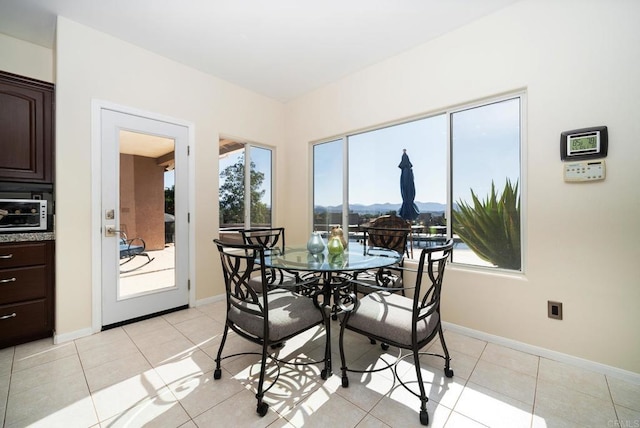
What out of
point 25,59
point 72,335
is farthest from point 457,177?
point 25,59

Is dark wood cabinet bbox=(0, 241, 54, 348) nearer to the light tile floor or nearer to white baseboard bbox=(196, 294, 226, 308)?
the light tile floor

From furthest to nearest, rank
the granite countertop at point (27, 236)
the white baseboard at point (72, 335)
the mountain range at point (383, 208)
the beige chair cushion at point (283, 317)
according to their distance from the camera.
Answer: the mountain range at point (383, 208) < the white baseboard at point (72, 335) < the granite countertop at point (27, 236) < the beige chair cushion at point (283, 317)

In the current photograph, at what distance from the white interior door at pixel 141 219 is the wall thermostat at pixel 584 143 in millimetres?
3571

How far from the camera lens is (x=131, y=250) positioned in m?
2.67

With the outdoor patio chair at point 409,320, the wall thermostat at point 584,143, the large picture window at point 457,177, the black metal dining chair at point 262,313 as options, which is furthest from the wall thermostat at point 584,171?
the black metal dining chair at point 262,313

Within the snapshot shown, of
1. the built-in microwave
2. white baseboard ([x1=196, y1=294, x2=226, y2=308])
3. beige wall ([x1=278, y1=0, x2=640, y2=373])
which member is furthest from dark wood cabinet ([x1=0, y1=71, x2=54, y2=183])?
beige wall ([x1=278, y1=0, x2=640, y2=373])

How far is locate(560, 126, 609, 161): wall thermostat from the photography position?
5.97ft

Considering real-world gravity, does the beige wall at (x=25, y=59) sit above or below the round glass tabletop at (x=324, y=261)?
above

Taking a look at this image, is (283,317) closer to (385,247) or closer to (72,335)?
(385,247)

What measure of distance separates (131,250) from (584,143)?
3995 mm

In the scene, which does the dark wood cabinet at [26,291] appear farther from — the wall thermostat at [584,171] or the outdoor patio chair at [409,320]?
the wall thermostat at [584,171]

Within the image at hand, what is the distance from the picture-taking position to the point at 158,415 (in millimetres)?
1489

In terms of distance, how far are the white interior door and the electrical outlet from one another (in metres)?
3.53

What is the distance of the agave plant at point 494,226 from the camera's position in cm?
230
